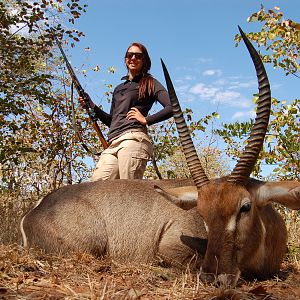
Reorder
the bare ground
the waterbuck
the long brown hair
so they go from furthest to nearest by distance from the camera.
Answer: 1. the long brown hair
2. the waterbuck
3. the bare ground

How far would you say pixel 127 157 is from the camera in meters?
6.38

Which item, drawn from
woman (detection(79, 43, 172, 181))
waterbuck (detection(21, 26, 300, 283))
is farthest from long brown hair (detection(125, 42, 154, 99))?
waterbuck (detection(21, 26, 300, 283))

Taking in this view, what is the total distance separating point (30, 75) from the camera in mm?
9250

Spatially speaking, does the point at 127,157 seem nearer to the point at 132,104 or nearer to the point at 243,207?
the point at 132,104

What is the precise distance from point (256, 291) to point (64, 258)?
8.01 feet

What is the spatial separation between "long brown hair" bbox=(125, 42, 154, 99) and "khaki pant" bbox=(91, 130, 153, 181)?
60cm

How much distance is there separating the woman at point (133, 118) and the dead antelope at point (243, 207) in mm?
1312

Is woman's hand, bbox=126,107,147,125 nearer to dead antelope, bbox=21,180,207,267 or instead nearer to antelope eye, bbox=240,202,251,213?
dead antelope, bbox=21,180,207,267

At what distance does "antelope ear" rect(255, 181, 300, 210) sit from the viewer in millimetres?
4527

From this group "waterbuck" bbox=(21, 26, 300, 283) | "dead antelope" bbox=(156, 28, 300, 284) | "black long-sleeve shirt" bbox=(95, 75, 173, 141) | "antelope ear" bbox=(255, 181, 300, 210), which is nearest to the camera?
"dead antelope" bbox=(156, 28, 300, 284)

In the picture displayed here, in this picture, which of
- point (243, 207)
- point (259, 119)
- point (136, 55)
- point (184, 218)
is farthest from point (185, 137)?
point (136, 55)

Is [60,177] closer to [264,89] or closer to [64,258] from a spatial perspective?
[64,258]

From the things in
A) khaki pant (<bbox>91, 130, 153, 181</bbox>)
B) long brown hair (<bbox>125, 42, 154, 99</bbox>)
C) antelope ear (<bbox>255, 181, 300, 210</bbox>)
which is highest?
long brown hair (<bbox>125, 42, 154, 99</bbox>)

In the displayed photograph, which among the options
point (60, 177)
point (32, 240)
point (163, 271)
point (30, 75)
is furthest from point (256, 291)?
point (60, 177)
